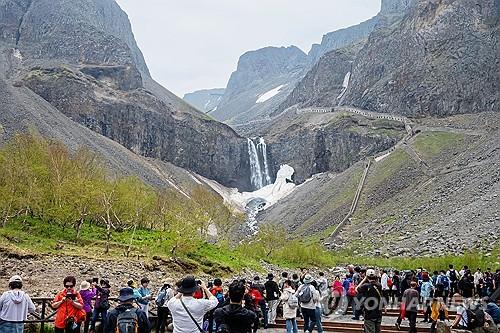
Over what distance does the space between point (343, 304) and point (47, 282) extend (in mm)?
15824

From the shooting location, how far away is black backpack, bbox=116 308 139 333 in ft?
31.4

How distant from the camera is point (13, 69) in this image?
167125mm

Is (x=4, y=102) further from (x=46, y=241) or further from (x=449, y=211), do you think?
(x=449, y=211)

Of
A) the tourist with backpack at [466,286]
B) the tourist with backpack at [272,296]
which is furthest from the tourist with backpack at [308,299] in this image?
the tourist with backpack at [466,286]

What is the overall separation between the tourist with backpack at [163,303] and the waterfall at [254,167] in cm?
13356

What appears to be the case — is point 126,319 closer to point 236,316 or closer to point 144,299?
point 236,316

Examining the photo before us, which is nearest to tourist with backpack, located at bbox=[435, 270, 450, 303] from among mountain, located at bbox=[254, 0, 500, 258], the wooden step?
the wooden step

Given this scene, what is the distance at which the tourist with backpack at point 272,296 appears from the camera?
18.5 metres

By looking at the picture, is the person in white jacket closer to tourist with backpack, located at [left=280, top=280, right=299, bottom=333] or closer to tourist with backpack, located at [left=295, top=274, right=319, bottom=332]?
tourist with backpack, located at [left=280, top=280, right=299, bottom=333]

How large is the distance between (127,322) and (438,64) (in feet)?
459

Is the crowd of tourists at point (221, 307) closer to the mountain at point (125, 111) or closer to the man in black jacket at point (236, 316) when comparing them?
the man in black jacket at point (236, 316)

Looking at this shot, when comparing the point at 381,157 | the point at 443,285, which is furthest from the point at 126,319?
the point at 381,157

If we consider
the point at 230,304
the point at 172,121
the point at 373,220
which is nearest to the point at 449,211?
the point at 373,220

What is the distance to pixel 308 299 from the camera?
15.9 m
